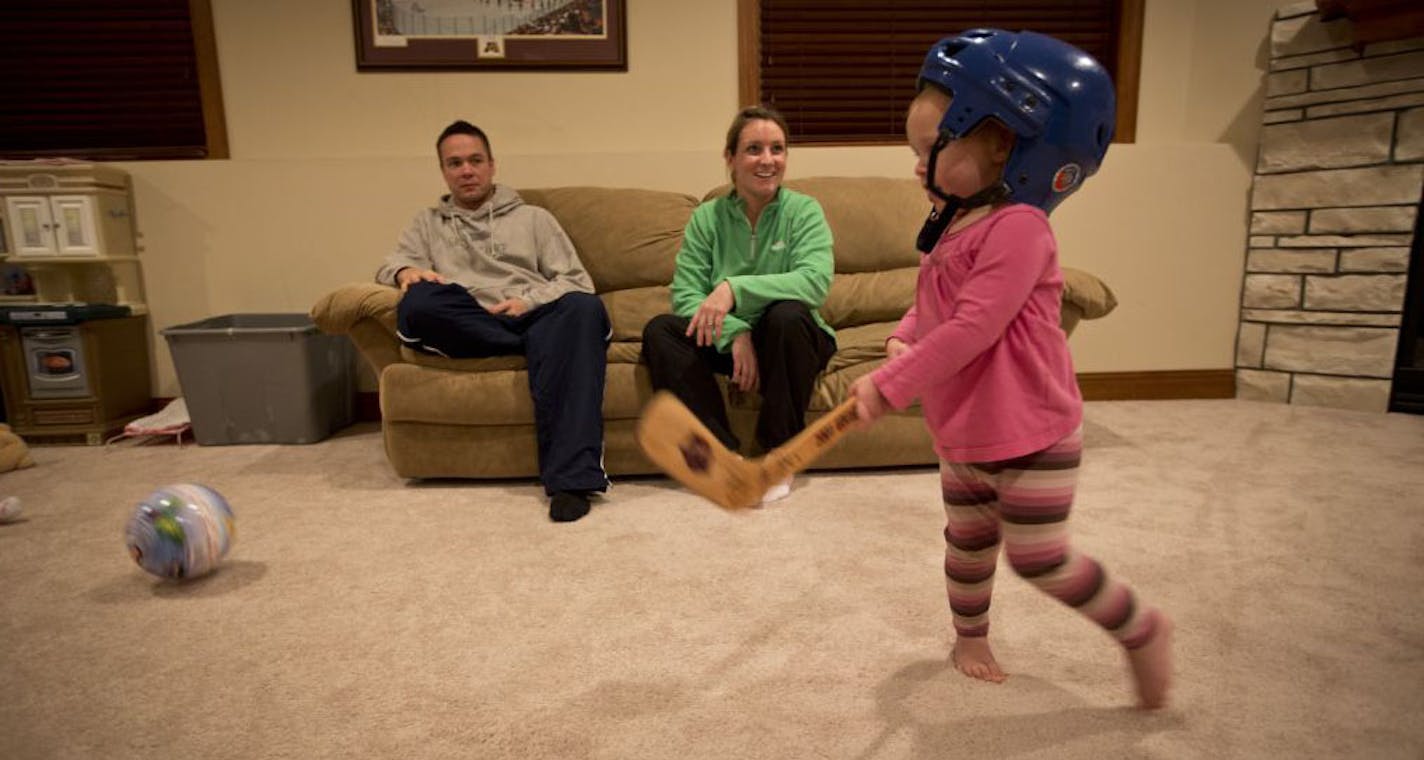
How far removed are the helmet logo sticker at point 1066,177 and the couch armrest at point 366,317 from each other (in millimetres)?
1862

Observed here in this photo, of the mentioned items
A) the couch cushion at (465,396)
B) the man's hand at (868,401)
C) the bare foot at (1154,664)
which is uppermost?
the man's hand at (868,401)

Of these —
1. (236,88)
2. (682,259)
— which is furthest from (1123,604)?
(236,88)

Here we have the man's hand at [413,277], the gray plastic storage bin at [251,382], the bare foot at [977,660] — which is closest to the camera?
the bare foot at [977,660]

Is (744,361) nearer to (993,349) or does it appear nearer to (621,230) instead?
(621,230)

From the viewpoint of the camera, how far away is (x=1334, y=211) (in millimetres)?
3055

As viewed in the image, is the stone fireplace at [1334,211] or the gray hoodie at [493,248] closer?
the gray hoodie at [493,248]

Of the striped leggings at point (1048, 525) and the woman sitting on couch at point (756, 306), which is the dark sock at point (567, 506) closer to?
the woman sitting on couch at point (756, 306)

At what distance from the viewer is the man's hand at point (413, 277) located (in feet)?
7.89

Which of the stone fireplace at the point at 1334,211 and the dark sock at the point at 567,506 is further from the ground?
the stone fireplace at the point at 1334,211

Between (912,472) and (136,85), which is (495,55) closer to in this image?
(136,85)

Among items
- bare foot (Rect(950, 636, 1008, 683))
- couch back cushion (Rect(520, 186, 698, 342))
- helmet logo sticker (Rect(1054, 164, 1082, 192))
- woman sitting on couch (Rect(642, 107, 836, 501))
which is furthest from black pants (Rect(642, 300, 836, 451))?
helmet logo sticker (Rect(1054, 164, 1082, 192))

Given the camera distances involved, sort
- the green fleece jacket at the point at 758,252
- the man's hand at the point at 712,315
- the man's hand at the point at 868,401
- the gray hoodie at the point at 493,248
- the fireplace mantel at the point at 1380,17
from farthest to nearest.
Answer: the fireplace mantel at the point at 1380,17 → the gray hoodie at the point at 493,248 → the green fleece jacket at the point at 758,252 → the man's hand at the point at 712,315 → the man's hand at the point at 868,401

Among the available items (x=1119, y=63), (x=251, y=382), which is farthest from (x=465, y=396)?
(x=1119, y=63)

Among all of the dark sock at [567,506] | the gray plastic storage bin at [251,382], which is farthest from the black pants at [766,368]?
the gray plastic storage bin at [251,382]
